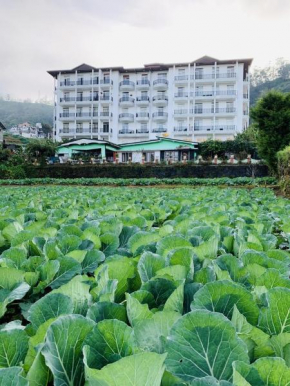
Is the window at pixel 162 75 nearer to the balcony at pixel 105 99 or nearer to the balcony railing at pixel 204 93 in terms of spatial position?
the balcony railing at pixel 204 93

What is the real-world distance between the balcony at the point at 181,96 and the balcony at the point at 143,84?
4.96 metres

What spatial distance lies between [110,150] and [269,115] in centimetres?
2703

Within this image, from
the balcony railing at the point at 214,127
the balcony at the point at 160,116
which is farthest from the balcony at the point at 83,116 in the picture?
the balcony railing at the point at 214,127

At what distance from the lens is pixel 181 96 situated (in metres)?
57.8

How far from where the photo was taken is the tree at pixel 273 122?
20906 millimetres

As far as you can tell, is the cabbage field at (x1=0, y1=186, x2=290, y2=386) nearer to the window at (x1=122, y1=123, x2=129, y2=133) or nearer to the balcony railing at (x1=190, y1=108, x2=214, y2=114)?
the balcony railing at (x1=190, y1=108, x2=214, y2=114)

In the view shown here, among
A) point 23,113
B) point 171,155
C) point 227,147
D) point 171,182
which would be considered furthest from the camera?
point 23,113

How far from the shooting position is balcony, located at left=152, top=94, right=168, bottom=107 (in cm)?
5806

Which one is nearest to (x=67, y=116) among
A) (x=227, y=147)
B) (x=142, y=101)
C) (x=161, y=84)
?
(x=142, y=101)

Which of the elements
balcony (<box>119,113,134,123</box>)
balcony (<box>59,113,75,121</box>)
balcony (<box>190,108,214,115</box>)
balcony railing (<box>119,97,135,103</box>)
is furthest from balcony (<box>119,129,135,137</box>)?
balcony (<box>190,108,214,115</box>)

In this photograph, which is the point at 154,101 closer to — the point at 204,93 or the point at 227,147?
the point at 204,93

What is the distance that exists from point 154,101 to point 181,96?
4473 mm

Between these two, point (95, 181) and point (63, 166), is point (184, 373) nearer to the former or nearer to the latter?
point (95, 181)

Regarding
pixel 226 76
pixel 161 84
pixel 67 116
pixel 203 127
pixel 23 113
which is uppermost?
pixel 23 113
